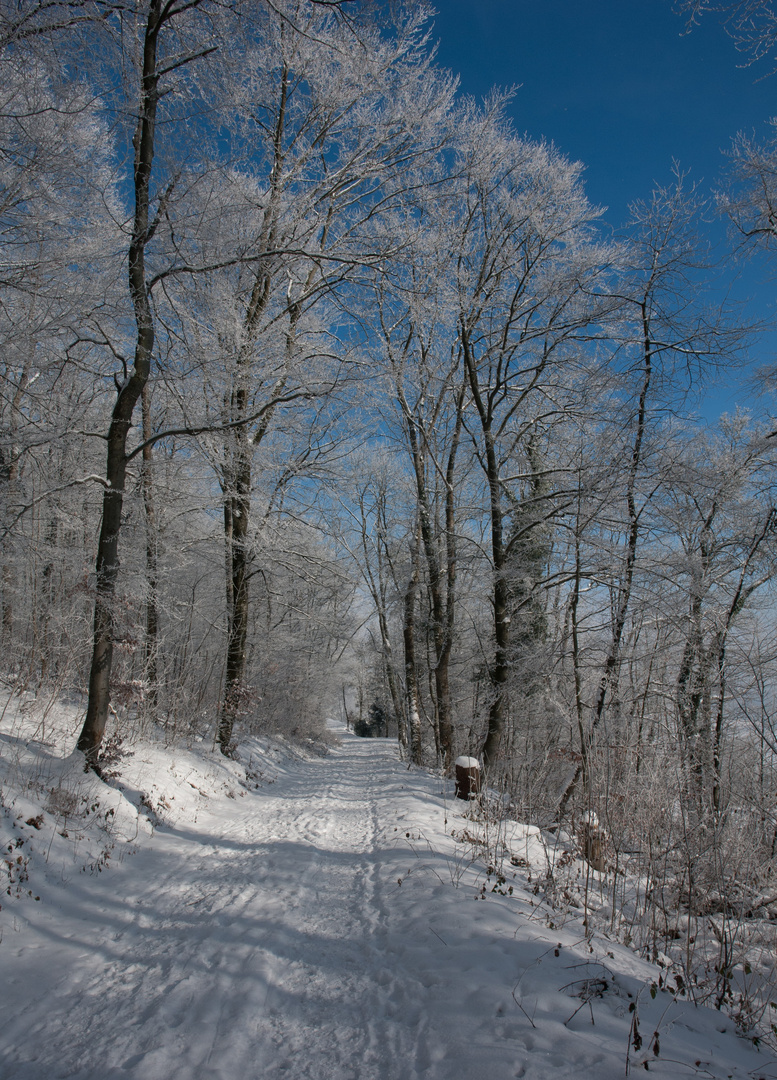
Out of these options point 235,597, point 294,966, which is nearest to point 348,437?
point 235,597

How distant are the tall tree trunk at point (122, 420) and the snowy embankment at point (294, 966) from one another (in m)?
0.70

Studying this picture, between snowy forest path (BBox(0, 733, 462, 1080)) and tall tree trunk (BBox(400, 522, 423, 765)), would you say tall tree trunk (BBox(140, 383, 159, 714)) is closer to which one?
snowy forest path (BBox(0, 733, 462, 1080))

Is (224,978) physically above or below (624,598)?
below

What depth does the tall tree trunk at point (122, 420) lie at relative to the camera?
5547mm

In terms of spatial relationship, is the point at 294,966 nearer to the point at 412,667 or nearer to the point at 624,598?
the point at 624,598

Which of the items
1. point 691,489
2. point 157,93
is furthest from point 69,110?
point 691,489

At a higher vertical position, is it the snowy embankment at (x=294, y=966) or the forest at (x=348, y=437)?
the forest at (x=348, y=437)

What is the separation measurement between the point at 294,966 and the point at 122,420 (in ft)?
17.9

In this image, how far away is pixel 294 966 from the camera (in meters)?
2.94

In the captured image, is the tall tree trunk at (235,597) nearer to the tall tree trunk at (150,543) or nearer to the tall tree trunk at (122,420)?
the tall tree trunk at (150,543)

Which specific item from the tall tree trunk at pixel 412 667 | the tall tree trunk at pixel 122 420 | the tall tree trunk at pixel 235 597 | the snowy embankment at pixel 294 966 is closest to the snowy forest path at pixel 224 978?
the snowy embankment at pixel 294 966

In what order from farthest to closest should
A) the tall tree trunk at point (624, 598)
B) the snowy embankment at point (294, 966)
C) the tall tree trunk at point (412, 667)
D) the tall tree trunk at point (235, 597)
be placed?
the tall tree trunk at point (412, 667) < the tall tree trunk at point (235, 597) < the tall tree trunk at point (624, 598) < the snowy embankment at point (294, 966)

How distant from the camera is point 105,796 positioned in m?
5.17

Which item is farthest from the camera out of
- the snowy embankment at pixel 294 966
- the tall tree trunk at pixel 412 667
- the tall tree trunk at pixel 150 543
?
the tall tree trunk at pixel 412 667
